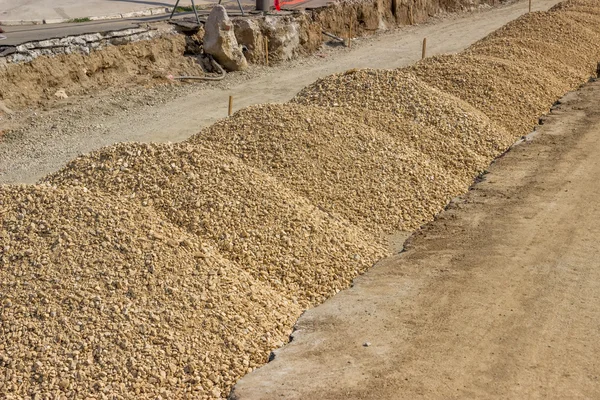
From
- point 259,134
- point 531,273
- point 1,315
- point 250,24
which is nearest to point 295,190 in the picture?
point 259,134

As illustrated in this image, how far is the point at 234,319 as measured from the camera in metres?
7.25

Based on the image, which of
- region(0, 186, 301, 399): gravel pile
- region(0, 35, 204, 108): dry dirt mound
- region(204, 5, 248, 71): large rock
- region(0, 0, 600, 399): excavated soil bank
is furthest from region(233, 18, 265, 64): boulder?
region(0, 186, 301, 399): gravel pile

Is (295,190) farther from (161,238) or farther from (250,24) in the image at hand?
(250,24)

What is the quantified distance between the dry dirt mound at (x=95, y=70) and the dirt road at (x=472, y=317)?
9.40 metres

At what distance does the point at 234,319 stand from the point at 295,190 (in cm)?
292

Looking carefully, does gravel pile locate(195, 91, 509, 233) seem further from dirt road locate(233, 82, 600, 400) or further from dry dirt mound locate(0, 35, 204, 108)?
dry dirt mound locate(0, 35, 204, 108)

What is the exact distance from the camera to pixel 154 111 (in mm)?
15875

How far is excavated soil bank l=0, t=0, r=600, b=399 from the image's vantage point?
6676 millimetres

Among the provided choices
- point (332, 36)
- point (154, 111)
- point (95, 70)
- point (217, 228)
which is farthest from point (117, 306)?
point (332, 36)

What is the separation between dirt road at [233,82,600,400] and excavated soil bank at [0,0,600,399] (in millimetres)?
409

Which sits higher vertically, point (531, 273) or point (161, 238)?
point (161, 238)

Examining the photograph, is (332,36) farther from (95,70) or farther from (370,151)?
(370,151)

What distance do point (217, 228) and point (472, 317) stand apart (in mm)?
2939

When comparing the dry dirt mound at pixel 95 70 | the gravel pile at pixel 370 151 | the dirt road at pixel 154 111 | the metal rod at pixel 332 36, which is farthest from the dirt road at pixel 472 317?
the metal rod at pixel 332 36
